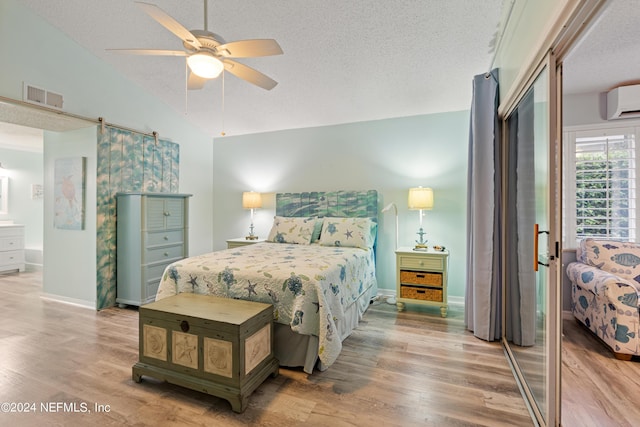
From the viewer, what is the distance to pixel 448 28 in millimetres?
2496

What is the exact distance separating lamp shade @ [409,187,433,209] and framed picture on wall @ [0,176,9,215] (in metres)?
7.53

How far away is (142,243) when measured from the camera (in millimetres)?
3504

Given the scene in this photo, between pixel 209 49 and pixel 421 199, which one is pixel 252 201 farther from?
pixel 209 49

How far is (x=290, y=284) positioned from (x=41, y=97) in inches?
131

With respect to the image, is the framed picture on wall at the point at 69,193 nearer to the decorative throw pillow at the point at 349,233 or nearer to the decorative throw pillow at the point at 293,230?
the decorative throw pillow at the point at 293,230

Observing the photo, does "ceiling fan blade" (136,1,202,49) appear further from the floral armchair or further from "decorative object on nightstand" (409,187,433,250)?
the floral armchair

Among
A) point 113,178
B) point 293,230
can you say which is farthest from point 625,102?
point 113,178

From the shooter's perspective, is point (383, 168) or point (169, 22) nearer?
point (169, 22)

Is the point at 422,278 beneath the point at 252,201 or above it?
beneath

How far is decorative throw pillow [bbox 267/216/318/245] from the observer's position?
3822 mm

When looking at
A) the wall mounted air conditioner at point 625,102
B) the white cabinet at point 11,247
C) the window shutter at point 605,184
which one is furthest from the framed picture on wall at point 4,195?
the wall mounted air conditioner at point 625,102

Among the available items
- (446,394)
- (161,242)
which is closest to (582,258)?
(446,394)

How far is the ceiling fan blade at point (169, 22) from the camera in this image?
1602mm

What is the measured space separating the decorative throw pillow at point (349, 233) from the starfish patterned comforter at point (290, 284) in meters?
0.63
